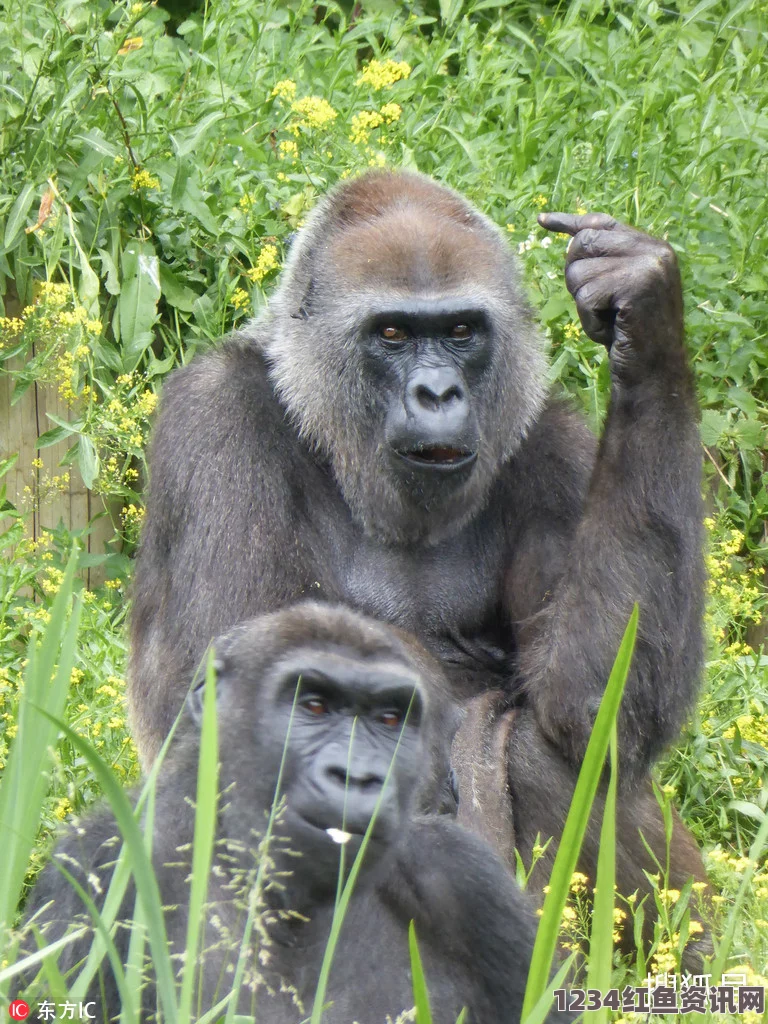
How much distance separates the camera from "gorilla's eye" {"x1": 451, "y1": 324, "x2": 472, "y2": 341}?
3.97 metres

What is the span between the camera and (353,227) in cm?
418

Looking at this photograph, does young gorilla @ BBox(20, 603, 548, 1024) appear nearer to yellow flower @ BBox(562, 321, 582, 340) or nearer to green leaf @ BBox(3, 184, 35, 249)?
yellow flower @ BBox(562, 321, 582, 340)

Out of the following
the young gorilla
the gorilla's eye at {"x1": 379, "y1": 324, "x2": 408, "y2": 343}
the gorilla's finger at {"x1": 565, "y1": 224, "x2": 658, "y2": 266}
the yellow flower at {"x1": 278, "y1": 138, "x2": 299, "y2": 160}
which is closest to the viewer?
the young gorilla

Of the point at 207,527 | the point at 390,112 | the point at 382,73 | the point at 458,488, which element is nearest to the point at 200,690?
the point at 207,527

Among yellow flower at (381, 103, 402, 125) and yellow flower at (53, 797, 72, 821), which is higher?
yellow flower at (381, 103, 402, 125)

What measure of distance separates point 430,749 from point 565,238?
10.0 ft

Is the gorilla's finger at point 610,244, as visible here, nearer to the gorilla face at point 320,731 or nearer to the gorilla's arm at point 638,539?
the gorilla's arm at point 638,539

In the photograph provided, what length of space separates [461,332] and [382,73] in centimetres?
258

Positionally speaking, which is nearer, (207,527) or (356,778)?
(356,778)

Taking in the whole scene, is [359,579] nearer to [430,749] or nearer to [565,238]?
[430,749]

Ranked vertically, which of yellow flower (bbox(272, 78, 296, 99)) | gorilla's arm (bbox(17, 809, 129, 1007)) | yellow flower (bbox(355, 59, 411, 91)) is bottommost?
gorilla's arm (bbox(17, 809, 129, 1007))

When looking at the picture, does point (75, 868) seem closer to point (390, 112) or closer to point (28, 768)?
point (28, 768)

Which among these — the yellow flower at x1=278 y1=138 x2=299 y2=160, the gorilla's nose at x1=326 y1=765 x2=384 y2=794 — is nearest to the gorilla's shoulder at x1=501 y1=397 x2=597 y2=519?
the gorilla's nose at x1=326 y1=765 x2=384 y2=794

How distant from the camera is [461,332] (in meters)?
3.98
